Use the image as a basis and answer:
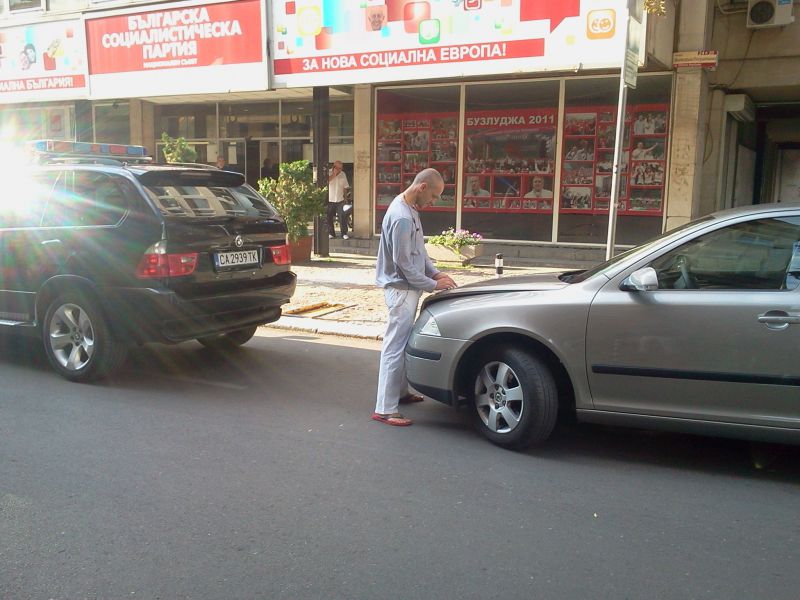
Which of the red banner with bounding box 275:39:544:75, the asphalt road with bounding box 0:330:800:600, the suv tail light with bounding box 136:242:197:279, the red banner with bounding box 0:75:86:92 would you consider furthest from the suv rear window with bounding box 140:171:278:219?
the red banner with bounding box 0:75:86:92

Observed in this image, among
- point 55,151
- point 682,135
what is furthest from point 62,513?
point 682,135

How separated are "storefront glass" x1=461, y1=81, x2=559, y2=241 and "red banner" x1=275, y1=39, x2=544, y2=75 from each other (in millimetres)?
2099

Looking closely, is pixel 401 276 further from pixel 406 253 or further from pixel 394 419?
pixel 394 419

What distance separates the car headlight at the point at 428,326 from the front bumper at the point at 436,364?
3 cm

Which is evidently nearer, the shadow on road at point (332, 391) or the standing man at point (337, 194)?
the shadow on road at point (332, 391)

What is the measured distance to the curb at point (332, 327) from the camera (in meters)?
8.13

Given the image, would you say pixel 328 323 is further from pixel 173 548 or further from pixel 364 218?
pixel 364 218

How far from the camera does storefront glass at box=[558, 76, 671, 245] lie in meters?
12.3

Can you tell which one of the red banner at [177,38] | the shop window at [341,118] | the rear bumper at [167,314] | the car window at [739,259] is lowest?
the rear bumper at [167,314]

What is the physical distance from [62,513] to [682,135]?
1110 centimetres

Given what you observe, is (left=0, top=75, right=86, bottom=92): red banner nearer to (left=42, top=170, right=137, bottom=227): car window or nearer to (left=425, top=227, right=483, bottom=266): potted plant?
(left=425, top=227, right=483, bottom=266): potted plant

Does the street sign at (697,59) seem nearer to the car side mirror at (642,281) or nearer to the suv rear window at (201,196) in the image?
the suv rear window at (201,196)

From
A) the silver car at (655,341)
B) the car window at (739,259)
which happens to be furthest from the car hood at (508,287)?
the car window at (739,259)

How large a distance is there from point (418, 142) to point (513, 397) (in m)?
10.3
